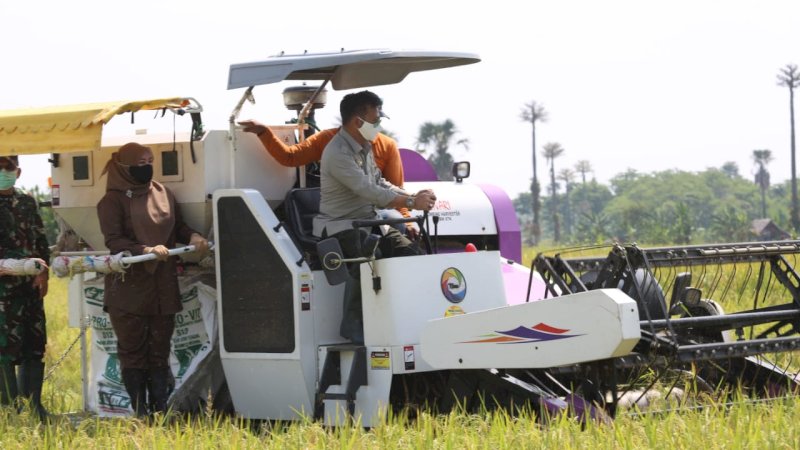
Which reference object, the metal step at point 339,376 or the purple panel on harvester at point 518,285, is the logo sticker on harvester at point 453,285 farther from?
the purple panel on harvester at point 518,285

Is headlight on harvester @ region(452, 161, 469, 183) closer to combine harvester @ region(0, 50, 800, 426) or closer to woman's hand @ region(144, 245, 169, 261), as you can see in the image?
combine harvester @ region(0, 50, 800, 426)

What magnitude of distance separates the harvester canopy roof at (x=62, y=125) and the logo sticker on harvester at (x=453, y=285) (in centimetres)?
217

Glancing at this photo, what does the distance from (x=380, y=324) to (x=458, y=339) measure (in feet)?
2.14

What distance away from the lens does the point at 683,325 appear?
765cm

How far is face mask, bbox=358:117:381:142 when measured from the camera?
848cm

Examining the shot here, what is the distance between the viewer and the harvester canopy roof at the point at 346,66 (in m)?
8.44

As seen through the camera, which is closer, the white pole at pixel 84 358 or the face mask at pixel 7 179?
the face mask at pixel 7 179

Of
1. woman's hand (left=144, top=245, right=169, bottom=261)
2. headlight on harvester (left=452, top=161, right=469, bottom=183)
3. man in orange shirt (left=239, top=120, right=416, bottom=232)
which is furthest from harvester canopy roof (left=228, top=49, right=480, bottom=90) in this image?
headlight on harvester (left=452, top=161, right=469, bottom=183)

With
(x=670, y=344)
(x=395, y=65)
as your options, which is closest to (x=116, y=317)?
(x=395, y=65)

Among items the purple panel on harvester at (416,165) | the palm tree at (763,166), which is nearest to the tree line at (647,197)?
the palm tree at (763,166)

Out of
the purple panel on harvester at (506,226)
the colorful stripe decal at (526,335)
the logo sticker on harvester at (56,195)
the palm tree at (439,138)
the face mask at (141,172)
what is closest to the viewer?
the colorful stripe decal at (526,335)

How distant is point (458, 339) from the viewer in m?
7.61

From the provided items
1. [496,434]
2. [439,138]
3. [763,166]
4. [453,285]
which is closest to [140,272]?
[453,285]

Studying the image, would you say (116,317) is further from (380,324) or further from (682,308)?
(682,308)
